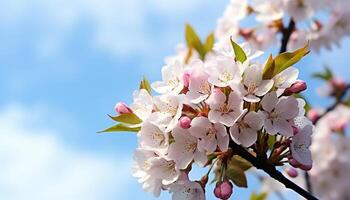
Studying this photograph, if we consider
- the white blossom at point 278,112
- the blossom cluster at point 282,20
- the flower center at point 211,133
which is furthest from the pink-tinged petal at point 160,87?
the blossom cluster at point 282,20

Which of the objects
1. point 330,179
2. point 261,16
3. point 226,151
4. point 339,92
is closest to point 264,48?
point 261,16

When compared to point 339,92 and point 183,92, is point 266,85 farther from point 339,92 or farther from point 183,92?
point 339,92

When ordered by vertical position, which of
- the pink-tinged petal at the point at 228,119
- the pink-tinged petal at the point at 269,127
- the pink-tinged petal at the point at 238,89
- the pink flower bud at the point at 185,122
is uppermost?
the pink flower bud at the point at 185,122

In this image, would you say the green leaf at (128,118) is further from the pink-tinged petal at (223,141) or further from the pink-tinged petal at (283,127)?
the pink-tinged petal at (283,127)

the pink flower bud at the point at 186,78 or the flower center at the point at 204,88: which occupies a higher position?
the pink flower bud at the point at 186,78

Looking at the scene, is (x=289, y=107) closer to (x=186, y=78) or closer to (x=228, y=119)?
(x=228, y=119)
